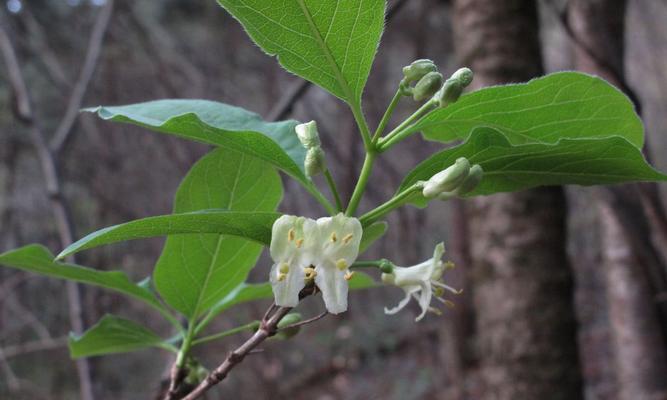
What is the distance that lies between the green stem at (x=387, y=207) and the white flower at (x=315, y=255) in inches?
2.3

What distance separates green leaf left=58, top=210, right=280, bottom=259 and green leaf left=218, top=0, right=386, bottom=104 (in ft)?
0.77

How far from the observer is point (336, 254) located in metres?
0.84

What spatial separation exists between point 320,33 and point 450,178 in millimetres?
266

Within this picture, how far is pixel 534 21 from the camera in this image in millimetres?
2514

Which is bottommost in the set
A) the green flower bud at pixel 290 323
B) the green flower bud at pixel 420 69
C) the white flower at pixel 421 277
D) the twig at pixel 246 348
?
the twig at pixel 246 348

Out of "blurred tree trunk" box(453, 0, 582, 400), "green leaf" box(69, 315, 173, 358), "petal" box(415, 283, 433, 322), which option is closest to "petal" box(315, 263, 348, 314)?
"petal" box(415, 283, 433, 322)

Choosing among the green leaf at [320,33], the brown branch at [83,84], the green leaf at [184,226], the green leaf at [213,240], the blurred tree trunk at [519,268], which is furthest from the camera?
the blurred tree trunk at [519,268]

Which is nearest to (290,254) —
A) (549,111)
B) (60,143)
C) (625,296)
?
(549,111)

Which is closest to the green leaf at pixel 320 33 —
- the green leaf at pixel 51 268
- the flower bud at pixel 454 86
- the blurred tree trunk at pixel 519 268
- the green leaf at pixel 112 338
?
the flower bud at pixel 454 86

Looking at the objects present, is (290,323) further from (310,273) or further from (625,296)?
(625,296)

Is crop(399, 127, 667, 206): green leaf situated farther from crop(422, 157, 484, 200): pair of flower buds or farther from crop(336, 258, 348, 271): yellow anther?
crop(336, 258, 348, 271): yellow anther

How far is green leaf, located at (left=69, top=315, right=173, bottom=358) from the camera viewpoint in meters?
1.11

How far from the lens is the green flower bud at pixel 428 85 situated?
2.96ft

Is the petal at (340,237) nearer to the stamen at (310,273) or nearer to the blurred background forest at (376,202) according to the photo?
the stamen at (310,273)
